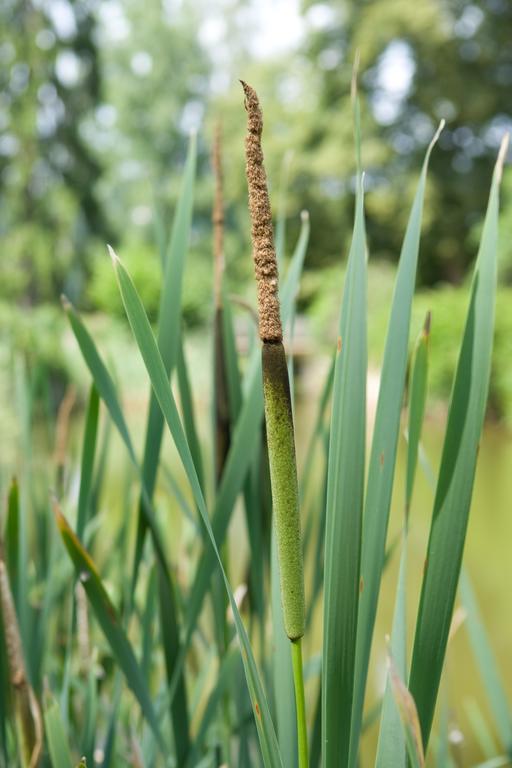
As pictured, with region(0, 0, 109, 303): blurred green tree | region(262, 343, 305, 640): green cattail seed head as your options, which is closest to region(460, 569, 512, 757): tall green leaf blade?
region(262, 343, 305, 640): green cattail seed head

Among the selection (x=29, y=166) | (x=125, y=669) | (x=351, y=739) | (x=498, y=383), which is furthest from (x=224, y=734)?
(x=29, y=166)

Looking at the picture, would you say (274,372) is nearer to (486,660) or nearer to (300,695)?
(300,695)

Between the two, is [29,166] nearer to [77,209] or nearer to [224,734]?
[77,209]

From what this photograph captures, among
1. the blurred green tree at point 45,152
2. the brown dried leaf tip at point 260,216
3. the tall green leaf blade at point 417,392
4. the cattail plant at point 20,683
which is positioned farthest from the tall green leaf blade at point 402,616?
the blurred green tree at point 45,152

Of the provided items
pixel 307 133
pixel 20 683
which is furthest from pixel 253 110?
pixel 307 133

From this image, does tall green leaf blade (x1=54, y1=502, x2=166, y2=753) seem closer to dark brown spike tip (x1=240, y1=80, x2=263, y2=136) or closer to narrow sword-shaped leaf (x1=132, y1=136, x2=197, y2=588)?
narrow sword-shaped leaf (x1=132, y1=136, x2=197, y2=588)

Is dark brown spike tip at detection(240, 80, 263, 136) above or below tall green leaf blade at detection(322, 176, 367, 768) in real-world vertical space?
above

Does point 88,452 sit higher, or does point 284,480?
point 88,452
